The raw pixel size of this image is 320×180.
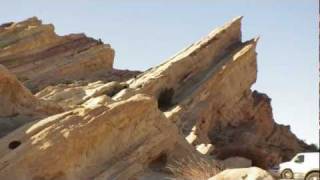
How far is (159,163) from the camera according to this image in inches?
949

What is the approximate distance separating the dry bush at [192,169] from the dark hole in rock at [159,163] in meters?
0.38

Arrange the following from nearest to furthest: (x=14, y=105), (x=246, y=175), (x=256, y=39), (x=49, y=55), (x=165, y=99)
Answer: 1. (x=246, y=175)
2. (x=14, y=105)
3. (x=165, y=99)
4. (x=256, y=39)
5. (x=49, y=55)

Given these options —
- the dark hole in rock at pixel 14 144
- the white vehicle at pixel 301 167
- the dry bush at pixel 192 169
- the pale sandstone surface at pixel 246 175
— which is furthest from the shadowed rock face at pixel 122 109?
the pale sandstone surface at pixel 246 175

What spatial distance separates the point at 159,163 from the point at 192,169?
8.51ft

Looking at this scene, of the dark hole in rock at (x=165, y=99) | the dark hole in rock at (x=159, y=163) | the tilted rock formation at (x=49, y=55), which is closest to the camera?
the dark hole in rock at (x=159, y=163)

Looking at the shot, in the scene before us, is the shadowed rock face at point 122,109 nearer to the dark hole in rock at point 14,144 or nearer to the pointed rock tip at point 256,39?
the dark hole in rock at point 14,144

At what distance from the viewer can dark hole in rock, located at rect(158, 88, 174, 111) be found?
51.7 m

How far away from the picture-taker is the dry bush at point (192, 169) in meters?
20.0

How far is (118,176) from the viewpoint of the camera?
19.9 metres

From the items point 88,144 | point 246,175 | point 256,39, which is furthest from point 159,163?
point 256,39

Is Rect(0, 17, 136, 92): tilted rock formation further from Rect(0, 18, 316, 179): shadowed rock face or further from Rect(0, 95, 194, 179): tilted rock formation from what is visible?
Rect(0, 95, 194, 179): tilted rock formation

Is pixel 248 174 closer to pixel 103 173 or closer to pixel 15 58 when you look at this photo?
pixel 103 173

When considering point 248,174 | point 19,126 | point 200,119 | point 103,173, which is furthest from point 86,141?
point 200,119

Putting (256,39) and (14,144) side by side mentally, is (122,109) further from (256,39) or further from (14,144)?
(256,39)
